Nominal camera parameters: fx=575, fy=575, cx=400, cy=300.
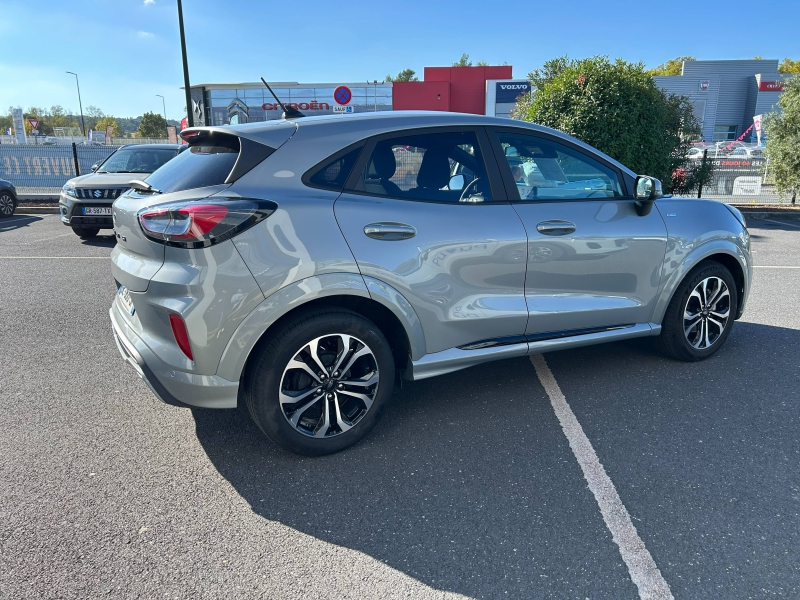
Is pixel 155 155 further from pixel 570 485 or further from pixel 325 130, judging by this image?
pixel 570 485

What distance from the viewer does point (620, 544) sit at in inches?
95.1

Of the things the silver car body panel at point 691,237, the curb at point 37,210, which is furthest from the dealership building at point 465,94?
the silver car body panel at point 691,237

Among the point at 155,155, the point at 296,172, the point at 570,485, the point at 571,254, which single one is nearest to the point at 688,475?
the point at 570,485

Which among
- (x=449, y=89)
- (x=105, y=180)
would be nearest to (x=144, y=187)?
(x=105, y=180)

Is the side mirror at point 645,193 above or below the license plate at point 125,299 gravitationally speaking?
above

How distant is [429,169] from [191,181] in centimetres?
131

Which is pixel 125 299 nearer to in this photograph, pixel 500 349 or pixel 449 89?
pixel 500 349

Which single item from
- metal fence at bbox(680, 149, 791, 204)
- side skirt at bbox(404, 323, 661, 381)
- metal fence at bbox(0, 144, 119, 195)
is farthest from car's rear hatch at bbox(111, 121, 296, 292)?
metal fence at bbox(0, 144, 119, 195)

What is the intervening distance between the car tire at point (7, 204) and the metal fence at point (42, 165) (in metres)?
4.40

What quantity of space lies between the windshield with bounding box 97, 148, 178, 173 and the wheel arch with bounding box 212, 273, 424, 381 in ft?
28.4

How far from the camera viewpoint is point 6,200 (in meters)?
13.4

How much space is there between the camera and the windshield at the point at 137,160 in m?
10.5

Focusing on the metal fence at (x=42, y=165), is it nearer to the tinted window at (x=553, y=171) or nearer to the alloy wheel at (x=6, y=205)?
the alloy wheel at (x=6, y=205)

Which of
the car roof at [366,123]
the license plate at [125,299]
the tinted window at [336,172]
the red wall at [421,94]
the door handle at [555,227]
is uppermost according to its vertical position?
the red wall at [421,94]
